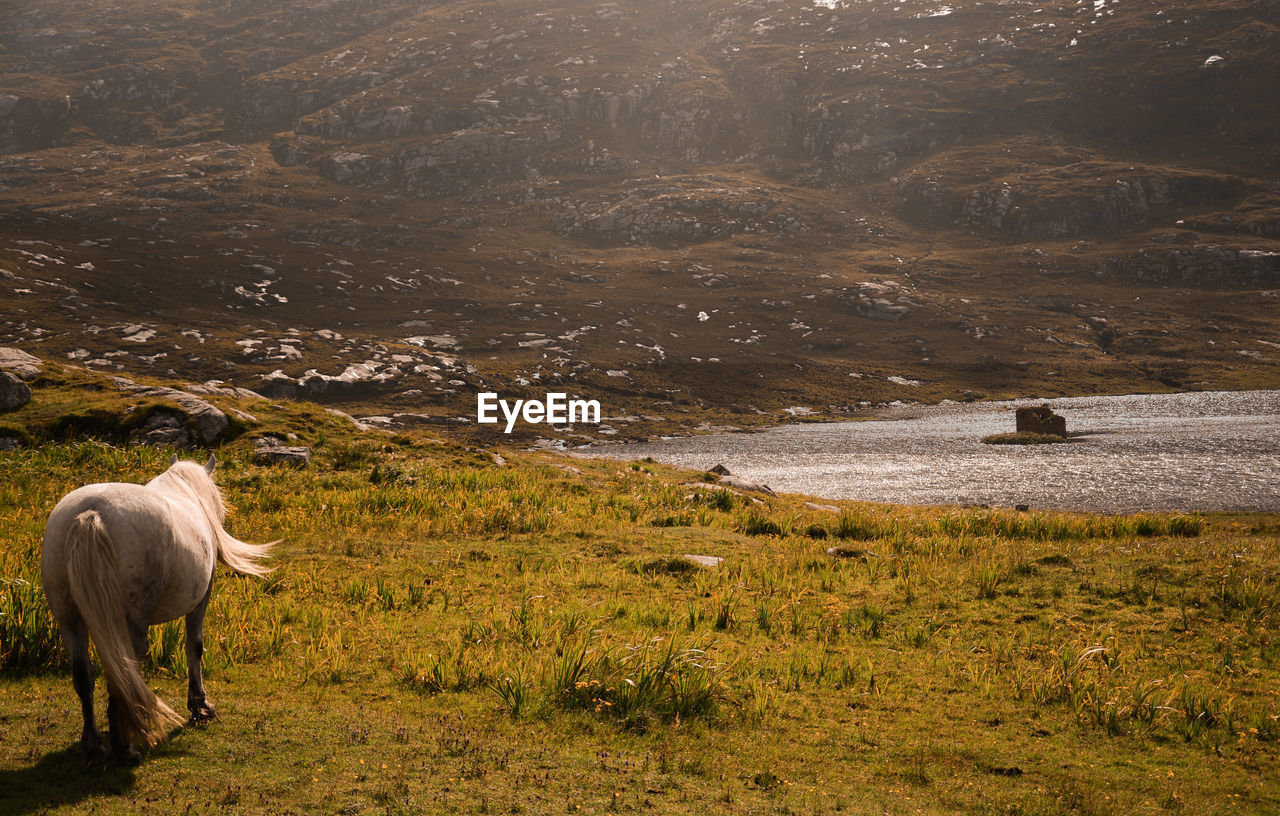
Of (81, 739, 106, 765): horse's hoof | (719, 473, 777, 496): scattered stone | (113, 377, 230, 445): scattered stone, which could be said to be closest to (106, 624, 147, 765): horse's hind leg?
(81, 739, 106, 765): horse's hoof

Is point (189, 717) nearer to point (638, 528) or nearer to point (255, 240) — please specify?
point (638, 528)

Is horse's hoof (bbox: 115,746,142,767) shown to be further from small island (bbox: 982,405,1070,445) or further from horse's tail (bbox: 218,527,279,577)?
small island (bbox: 982,405,1070,445)

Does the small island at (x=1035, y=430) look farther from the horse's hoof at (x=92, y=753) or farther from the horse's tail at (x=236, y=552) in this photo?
the horse's hoof at (x=92, y=753)

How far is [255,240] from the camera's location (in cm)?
19000

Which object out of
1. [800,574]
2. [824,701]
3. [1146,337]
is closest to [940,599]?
[800,574]

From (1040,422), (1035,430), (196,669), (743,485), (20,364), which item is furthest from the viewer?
(1040,422)

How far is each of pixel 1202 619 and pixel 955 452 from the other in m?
63.3

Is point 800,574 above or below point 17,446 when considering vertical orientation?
below

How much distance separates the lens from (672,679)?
9320 millimetres

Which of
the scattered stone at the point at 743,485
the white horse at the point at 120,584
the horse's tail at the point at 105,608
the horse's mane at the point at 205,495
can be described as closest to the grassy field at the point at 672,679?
the white horse at the point at 120,584

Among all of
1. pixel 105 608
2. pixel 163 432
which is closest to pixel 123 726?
pixel 105 608

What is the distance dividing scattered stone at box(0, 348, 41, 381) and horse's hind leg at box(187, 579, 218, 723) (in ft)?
98.9

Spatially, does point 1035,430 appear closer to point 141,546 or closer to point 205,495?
point 205,495

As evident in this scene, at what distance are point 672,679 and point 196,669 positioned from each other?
551 centimetres
